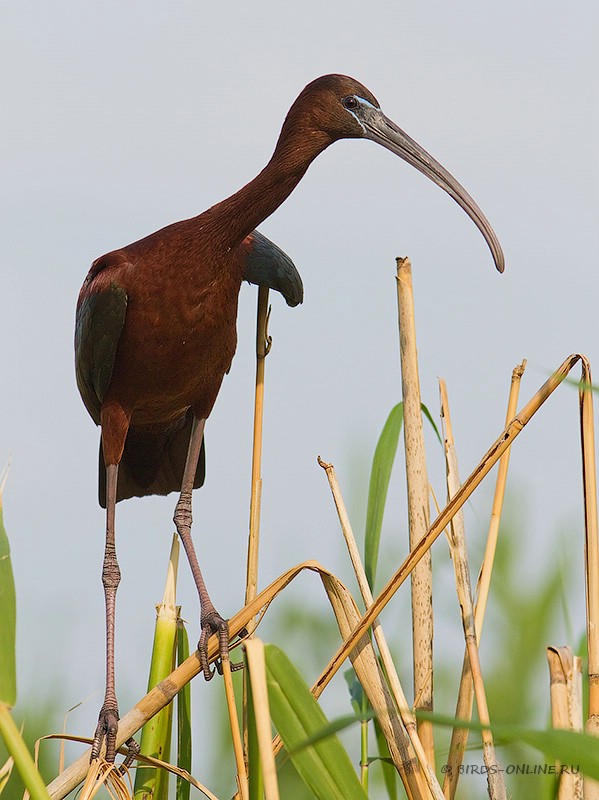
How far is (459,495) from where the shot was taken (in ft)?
5.40

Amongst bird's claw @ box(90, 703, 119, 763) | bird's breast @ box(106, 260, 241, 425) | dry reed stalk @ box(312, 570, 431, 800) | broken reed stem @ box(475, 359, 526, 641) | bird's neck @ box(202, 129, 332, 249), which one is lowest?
bird's claw @ box(90, 703, 119, 763)

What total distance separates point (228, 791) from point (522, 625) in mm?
865

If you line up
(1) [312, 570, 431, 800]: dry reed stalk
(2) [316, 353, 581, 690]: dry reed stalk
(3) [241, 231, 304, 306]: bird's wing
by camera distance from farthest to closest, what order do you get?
(3) [241, 231, 304, 306]: bird's wing → (1) [312, 570, 431, 800]: dry reed stalk → (2) [316, 353, 581, 690]: dry reed stalk

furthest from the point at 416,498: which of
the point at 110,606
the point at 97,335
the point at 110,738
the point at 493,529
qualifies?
the point at 110,606

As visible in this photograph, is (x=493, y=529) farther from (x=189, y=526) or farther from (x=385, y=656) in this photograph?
(x=189, y=526)

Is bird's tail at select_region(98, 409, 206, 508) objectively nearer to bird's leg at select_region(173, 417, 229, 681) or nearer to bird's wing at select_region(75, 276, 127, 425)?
bird's leg at select_region(173, 417, 229, 681)

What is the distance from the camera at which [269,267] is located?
2.90 m

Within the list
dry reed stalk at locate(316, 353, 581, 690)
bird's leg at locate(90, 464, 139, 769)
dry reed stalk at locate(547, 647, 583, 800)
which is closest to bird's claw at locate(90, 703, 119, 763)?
bird's leg at locate(90, 464, 139, 769)

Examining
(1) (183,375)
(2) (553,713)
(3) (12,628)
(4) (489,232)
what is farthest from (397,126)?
(3) (12,628)

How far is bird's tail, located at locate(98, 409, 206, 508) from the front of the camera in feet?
10.6

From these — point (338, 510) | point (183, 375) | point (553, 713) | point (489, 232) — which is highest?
point (489, 232)

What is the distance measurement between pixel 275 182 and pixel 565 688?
4.64ft

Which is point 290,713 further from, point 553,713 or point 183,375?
point 183,375

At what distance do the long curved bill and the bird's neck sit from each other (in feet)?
0.41
